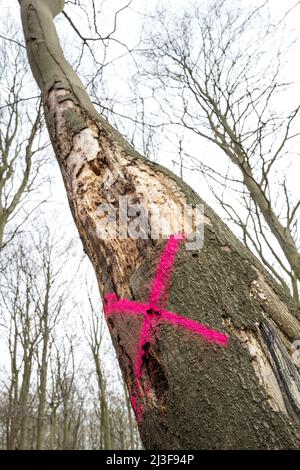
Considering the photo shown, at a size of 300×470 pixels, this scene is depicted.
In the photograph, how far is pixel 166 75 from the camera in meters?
6.11

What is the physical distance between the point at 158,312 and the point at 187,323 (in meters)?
0.10

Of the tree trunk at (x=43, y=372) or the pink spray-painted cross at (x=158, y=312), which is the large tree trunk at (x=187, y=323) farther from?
the tree trunk at (x=43, y=372)

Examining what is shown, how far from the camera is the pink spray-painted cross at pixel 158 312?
3.01ft

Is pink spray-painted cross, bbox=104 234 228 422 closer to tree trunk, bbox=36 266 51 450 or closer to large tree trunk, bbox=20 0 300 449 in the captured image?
large tree trunk, bbox=20 0 300 449

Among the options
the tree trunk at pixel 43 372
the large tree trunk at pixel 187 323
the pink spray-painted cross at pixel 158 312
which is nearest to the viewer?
the large tree trunk at pixel 187 323

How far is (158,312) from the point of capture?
1.00 meters

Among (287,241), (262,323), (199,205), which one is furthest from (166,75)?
(262,323)

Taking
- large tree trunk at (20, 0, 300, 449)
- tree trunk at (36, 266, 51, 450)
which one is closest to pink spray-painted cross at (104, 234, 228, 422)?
large tree trunk at (20, 0, 300, 449)

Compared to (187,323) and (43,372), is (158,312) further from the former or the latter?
(43,372)

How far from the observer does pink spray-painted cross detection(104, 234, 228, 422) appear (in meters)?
0.92

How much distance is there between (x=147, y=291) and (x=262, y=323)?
1.08ft

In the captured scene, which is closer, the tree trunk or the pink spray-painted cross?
the pink spray-painted cross

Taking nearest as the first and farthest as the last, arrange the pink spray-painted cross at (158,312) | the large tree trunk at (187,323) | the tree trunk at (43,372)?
the large tree trunk at (187,323) → the pink spray-painted cross at (158,312) → the tree trunk at (43,372)

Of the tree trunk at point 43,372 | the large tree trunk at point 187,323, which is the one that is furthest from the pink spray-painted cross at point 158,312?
the tree trunk at point 43,372
